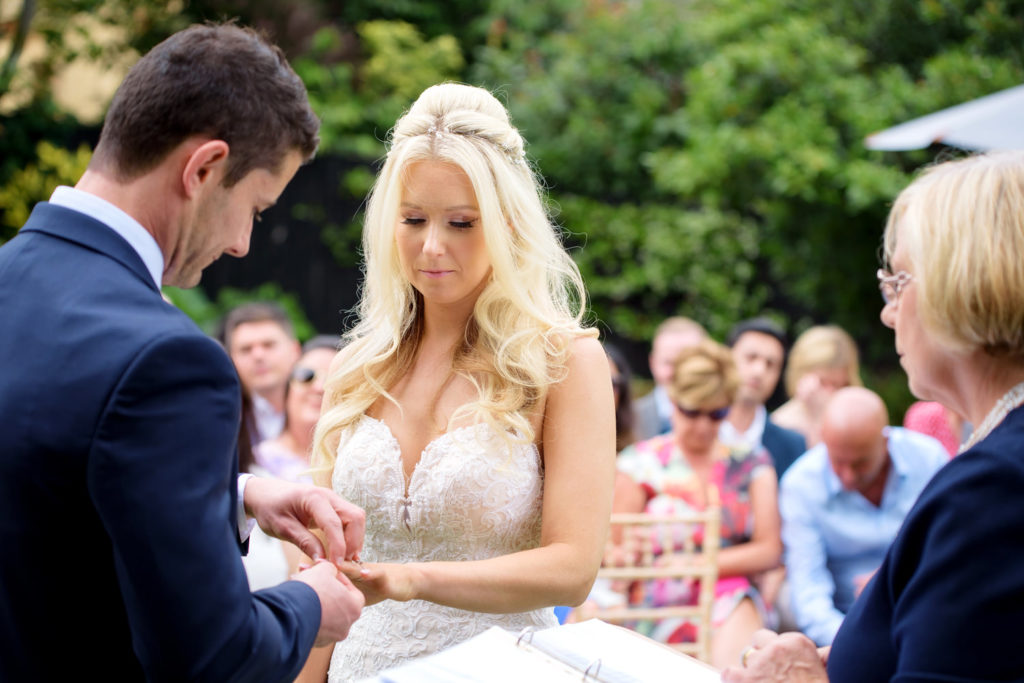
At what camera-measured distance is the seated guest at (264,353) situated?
522 centimetres

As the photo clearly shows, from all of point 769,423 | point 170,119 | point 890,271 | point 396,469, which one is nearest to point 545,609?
point 396,469

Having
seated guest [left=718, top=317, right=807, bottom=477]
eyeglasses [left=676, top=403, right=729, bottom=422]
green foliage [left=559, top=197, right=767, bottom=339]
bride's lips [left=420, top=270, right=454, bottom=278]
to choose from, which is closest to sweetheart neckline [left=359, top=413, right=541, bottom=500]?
bride's lips [left=420, top=270, right=454, bottom=278]

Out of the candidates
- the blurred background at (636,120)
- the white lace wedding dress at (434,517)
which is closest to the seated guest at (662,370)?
the blurred background at (636,120)

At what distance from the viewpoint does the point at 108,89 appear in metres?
14.1

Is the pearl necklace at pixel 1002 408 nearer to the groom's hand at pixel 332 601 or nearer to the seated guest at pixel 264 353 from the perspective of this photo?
the groom's hand at pixel 332 601

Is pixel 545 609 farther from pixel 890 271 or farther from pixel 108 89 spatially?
pixel 108 89

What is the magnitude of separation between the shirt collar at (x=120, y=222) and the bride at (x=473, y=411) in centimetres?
91

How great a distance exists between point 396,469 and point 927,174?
1.37 m

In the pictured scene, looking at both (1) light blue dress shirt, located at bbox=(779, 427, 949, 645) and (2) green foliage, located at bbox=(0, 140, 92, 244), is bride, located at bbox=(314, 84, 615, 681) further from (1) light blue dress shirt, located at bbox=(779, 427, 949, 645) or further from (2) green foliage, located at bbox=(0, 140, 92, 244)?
(2) green foliage, located at bbox=(0, 140, 92, 244)

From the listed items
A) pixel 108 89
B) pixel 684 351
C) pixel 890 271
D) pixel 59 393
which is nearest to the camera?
pixel 59 393

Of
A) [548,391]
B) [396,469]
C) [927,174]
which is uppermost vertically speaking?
[927,174]

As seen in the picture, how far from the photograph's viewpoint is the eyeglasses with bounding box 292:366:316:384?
4367 millimetres

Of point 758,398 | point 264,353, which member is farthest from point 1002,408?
point 758,398

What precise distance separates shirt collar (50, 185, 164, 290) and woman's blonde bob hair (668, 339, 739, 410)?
11.5 ft
